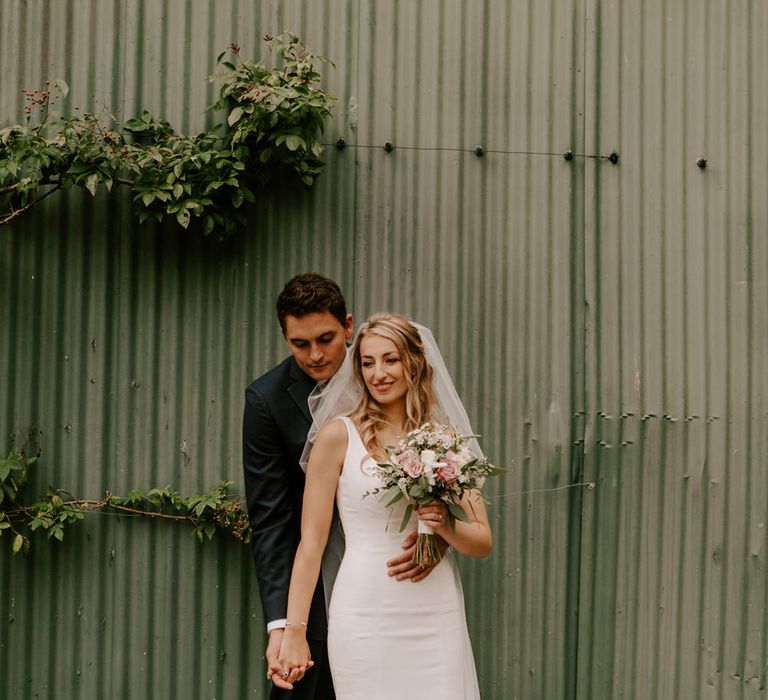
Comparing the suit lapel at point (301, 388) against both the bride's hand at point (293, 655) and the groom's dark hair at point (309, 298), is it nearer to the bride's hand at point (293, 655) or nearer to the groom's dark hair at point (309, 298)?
the groom's dark hair at point (309, 298)

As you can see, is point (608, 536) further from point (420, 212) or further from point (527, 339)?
point (420, 212)

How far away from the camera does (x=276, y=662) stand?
9.85 feet

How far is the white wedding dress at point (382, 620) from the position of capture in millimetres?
2947

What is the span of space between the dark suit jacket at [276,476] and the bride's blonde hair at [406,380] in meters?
0.24

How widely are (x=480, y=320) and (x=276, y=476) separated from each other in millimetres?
1286

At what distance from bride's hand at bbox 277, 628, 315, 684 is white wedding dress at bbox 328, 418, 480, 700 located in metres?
0.11

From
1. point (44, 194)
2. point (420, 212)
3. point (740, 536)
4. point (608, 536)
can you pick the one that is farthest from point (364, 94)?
point (740, 536)

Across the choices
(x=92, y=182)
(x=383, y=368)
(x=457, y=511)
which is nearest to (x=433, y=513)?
(x=457, y=511)

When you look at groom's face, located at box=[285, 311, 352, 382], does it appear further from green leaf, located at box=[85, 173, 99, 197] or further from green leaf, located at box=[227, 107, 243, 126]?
green leaf, located at box=[85, 173, 99, 197]

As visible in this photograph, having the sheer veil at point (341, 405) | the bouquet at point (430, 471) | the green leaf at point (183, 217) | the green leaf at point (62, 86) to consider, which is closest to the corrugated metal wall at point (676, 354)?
the sheer veil at point (341, 405)

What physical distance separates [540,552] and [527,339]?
3.32 ft

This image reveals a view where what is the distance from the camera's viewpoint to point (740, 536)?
388 centimetres

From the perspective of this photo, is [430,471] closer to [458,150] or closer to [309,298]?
[309,298]

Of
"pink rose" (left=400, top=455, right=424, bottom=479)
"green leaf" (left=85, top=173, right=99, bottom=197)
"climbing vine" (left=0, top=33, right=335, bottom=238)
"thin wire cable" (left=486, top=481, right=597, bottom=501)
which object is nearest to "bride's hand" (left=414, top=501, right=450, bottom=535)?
"pink rose" (left=400, top=455, right=424, bottom=479)
